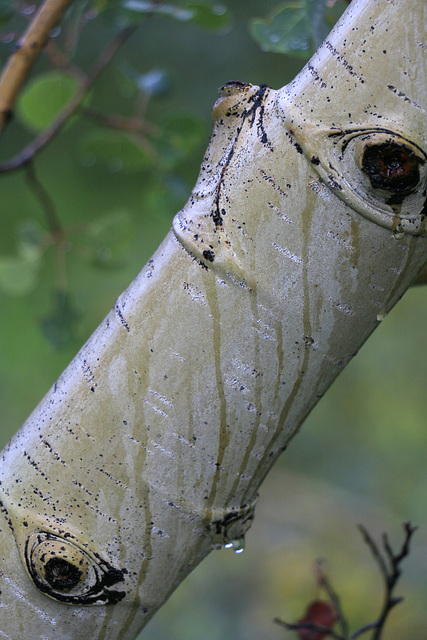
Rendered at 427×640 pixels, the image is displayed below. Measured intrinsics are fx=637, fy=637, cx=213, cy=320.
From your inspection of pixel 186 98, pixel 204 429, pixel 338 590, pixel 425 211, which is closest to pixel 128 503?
pixel 204 429

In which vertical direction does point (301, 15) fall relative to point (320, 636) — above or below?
above

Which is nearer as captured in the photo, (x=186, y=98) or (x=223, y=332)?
(x=223, y=332)

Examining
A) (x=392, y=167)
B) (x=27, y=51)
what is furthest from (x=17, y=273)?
(x=392, y=167)

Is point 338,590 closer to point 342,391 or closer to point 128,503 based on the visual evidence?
point 342,391

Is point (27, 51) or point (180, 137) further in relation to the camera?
point (180, 137)

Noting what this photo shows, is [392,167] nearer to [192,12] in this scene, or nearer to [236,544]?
[236,544]

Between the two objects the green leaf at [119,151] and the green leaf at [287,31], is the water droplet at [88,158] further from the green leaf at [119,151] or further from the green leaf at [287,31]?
the green leaf at [287,31]
